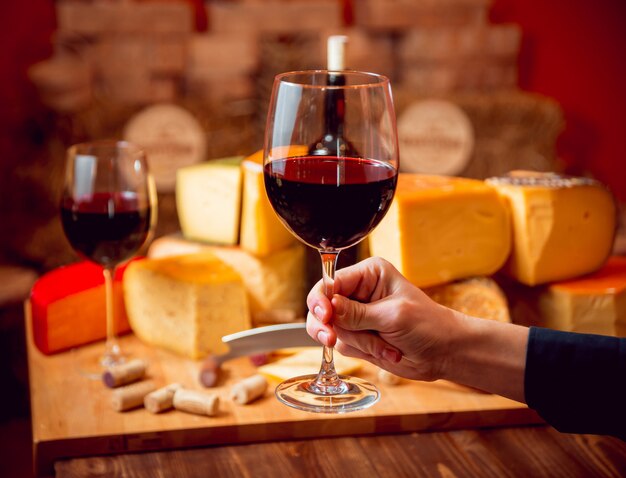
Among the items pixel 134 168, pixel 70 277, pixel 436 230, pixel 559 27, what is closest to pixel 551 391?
pixel 436 230

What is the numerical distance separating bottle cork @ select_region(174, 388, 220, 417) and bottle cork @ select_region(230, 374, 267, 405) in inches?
1.4

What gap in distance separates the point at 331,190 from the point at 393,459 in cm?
44

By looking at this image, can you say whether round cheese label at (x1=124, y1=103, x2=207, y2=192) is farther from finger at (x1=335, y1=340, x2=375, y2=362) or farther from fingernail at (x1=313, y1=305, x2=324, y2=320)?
fingernail at (x1=313, y1=305, x2=324, y2=320)

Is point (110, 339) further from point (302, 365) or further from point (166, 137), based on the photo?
point (166, 137)

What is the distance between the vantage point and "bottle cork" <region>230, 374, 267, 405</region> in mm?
1212

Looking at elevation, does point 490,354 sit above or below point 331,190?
below

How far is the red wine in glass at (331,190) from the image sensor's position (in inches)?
33.2

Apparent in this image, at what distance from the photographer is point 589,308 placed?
4.63 ft

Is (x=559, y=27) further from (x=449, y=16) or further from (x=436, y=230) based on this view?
(x=436, y=230)

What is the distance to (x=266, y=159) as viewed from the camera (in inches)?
34.4

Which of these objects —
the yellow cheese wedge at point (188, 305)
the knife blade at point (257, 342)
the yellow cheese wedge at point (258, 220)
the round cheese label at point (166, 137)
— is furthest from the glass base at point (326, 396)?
the round cheese label at point (166, 137)

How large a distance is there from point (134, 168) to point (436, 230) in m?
0.52

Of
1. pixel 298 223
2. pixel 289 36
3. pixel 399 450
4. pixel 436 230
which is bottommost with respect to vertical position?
pixel 399 450

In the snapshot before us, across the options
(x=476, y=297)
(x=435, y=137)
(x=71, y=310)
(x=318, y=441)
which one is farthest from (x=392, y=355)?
(x=435, y=137)
